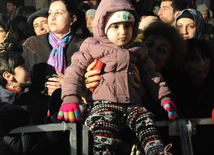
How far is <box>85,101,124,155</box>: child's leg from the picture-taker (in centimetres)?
227

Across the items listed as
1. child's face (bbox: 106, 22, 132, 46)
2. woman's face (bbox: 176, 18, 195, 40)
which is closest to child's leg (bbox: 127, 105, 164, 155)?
child's face (bbox: 106, 22, 132, 46)

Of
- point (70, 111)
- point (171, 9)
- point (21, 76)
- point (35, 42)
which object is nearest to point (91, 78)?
point (70, 111)

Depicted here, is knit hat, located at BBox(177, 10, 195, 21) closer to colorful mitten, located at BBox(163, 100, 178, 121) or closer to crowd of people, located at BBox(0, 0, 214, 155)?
crowd of people, located at BBox(0, 0, 214, 155)

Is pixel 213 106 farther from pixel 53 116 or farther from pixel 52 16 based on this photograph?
pixel 52 16

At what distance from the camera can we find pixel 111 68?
8.39 ft

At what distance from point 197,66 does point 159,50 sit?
0.47 meters

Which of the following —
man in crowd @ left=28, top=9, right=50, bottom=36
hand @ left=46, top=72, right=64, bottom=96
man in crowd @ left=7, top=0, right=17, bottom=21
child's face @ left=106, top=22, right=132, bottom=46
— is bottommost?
hand @ left=46, top=72, right=64, bottom=96

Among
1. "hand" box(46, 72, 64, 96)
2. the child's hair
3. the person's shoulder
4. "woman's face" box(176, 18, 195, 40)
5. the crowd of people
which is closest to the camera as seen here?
the crowd of people

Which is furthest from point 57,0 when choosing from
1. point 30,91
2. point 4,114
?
point 4,114

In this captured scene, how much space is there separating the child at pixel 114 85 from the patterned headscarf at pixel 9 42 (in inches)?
67.8

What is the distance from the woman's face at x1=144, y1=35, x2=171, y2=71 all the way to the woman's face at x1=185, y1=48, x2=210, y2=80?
0.28 metres

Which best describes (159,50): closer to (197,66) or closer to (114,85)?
(197,66)

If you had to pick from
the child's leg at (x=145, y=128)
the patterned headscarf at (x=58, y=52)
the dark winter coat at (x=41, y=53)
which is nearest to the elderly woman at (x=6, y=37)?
the dark winter coat at (x=41, y=53)

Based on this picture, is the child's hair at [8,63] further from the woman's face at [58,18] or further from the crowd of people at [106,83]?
the woman's face at [58,18]
